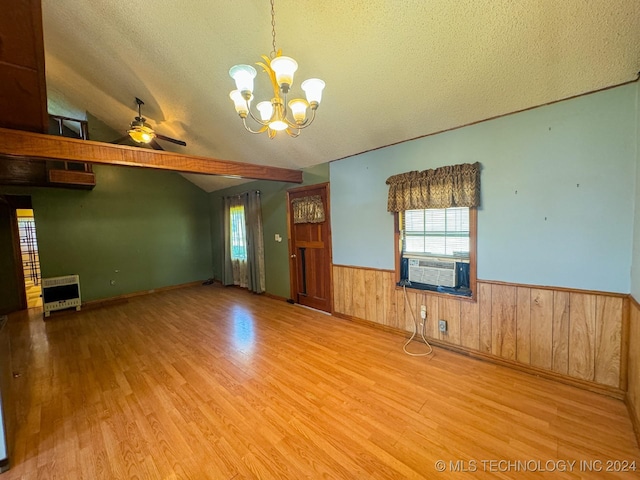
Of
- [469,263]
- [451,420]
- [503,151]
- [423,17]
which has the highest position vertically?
[423,17]

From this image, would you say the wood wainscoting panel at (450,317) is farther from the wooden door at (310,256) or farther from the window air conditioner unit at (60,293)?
the window air conditioner unit at (60,293)

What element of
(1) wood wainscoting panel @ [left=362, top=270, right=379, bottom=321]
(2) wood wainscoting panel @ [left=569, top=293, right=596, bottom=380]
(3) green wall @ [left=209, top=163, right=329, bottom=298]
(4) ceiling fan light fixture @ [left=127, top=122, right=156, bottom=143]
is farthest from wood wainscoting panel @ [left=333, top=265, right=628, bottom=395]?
(4) ceiling fan light fixture @ [left=127, top=122, right=156, bottom=143]

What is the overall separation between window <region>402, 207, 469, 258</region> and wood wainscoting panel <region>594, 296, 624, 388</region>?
1048mm

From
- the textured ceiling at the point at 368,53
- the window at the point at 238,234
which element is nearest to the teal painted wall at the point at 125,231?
the window at the point at 238,234

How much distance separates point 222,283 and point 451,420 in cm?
575

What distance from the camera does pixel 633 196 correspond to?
1.87 meters

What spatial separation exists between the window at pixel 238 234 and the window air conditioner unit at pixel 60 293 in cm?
284

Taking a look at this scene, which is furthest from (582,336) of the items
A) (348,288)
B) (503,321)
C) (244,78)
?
(244,78)

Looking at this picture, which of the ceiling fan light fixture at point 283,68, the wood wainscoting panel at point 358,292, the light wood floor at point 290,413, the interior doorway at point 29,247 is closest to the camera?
the ceiling fan light fixture at point 283,68

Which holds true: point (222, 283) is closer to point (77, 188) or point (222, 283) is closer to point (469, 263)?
point (77, 188)

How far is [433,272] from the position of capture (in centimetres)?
289

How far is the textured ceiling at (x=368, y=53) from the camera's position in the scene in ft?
5.55

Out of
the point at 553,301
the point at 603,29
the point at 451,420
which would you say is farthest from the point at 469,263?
the point at 603,29

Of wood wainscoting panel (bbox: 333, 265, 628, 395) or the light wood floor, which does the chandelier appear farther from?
wood wainscoting panel (bbox: 333, 265, 628, 395)
